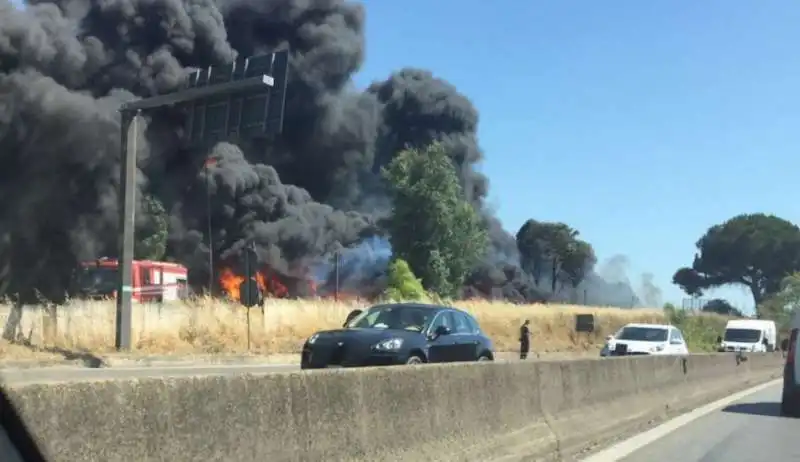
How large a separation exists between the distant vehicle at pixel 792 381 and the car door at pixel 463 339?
5599 millimetres

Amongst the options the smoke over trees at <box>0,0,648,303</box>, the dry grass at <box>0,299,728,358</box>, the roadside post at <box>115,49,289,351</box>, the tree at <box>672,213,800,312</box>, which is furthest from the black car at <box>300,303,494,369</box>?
the tree at <box>672,213,800,312</box>

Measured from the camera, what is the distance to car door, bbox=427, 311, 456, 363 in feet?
46.3

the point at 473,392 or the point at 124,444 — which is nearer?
the point at 124,444

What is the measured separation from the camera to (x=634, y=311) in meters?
67.6

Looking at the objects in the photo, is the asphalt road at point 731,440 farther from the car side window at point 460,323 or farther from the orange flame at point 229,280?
the orange flame at point 229,280

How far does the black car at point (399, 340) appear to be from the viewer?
520 inches

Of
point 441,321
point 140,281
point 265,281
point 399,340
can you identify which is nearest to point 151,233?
point 265,281

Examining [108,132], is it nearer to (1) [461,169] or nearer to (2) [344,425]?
(1) [461,169]

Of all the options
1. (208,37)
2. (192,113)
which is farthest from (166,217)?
(192,113)

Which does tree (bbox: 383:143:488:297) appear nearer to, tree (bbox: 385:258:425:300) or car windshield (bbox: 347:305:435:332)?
tree (bbox: 385:258:425:300)

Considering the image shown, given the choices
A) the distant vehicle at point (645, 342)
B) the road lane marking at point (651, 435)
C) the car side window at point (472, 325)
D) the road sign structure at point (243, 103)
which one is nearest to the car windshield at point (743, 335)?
the distant vehicle at point (645, 342)

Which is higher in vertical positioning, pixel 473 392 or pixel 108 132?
pixel 108 132

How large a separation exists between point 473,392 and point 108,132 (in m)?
55.1

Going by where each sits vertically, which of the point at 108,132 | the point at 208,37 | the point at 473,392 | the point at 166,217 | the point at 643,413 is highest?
the point at 208,37
